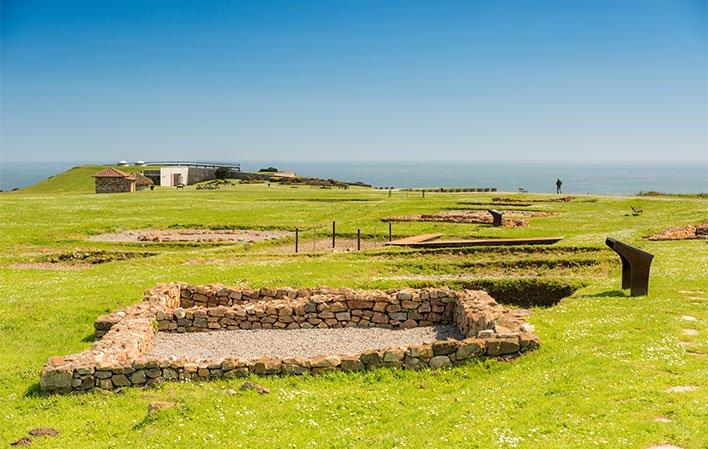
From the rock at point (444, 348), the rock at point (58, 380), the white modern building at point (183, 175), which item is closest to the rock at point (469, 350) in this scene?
the rock at point (444, 348)

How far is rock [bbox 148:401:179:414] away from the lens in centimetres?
1373

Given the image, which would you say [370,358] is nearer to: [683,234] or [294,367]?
[294,367]

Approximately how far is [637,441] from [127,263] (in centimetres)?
3150

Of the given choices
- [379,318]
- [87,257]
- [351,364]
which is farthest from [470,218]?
[351,364]

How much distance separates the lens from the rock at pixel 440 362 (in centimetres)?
1592

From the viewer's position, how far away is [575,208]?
59531mm

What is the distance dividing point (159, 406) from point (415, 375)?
5979 millimetres

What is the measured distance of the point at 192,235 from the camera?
4925 cm

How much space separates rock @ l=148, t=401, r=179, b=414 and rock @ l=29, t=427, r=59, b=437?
199 centimetres

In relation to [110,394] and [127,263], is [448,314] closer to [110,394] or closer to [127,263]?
[110,394]

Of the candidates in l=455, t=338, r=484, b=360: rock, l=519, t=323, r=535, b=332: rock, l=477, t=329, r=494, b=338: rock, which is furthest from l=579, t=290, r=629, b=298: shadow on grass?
l=455, t=338, r=484, b=360: rock

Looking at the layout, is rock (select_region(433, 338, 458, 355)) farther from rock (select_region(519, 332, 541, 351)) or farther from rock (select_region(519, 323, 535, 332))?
rock (select_region(519, 323, 535, 332))

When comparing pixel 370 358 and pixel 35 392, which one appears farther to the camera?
pixel 370 358

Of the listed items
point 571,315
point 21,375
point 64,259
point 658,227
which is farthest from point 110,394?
point 658,227
